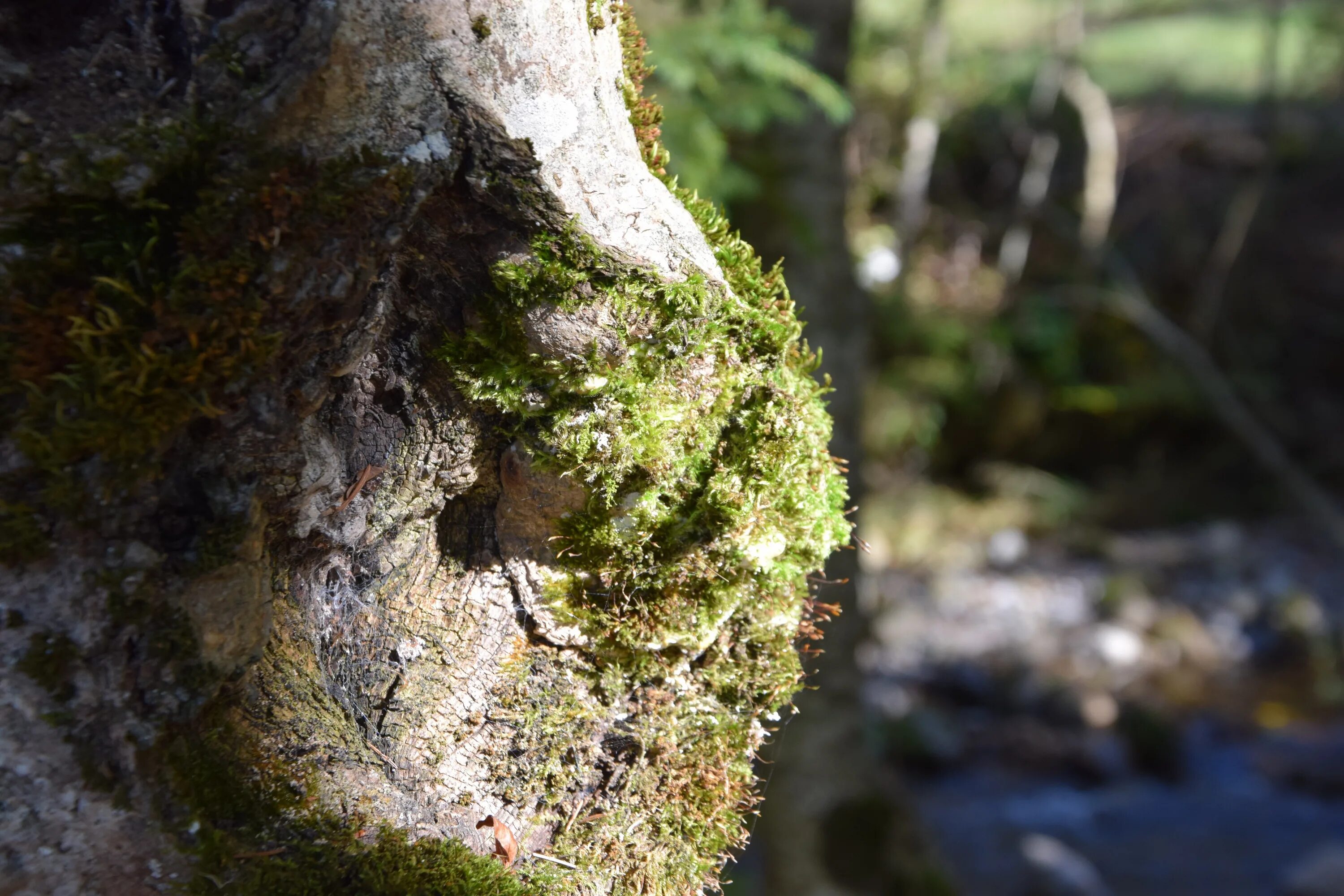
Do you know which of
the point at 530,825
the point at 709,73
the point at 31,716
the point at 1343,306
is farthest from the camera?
the point at 1343,306

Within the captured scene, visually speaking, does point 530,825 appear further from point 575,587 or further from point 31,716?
point 31,716

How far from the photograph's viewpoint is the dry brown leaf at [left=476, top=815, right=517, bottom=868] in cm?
129

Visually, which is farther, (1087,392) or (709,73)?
(1087,392)

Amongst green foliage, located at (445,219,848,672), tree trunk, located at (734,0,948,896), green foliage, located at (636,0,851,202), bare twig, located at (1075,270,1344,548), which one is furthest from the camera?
bare twig, located at (1075,270,1344,548)

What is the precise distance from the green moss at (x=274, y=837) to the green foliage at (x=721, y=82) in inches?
78.6

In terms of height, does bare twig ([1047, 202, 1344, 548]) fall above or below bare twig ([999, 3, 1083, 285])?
below

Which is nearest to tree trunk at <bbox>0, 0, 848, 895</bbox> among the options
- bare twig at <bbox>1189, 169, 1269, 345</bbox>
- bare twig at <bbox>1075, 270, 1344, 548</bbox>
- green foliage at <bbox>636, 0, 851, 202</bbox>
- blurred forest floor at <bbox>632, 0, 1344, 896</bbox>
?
green foliage at <bbox>636, 0, 851, 202</bbox>

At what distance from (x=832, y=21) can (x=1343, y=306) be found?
1025 cm

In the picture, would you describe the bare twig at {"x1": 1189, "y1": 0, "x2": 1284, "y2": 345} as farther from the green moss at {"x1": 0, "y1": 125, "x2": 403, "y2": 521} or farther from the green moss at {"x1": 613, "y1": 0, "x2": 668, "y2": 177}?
the green moss at {"x1": 0, "y1": 125, "x2": 403, "y2": 521}

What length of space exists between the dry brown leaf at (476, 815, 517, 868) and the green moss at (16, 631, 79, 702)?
1.77 feet

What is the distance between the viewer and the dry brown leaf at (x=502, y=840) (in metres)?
1.29

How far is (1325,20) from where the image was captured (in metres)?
10.1

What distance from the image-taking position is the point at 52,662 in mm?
1031

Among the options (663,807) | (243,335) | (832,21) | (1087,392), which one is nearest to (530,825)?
(663,807)
